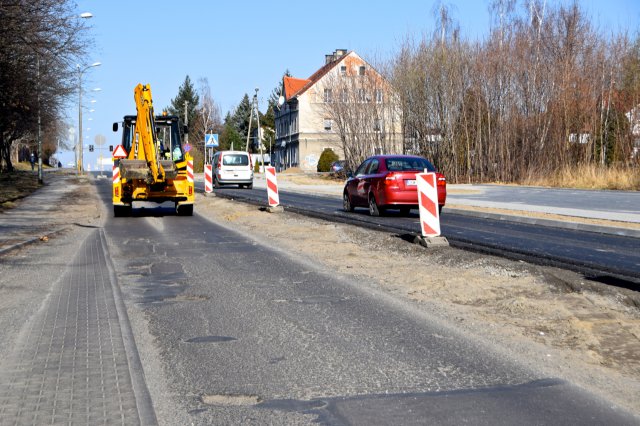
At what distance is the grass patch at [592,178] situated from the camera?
35.6 meters

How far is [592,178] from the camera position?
1502 inches

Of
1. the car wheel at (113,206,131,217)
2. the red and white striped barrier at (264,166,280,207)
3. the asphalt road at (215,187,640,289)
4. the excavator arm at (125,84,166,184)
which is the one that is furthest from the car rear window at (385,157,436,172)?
the car wheel at (113,206,131,217)

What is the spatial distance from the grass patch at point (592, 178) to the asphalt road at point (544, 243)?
649 inches

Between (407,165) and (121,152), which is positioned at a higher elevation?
(121,152)

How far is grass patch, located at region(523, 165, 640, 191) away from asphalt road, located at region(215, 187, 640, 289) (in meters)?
16.5

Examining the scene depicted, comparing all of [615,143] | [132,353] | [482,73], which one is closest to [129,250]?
[132,353]

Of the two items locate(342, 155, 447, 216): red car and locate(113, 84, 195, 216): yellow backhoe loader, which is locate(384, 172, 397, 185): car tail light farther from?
locate(113, 84, 195, 216): yellow backhoe loader

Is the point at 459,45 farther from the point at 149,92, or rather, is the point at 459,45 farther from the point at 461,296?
the point at 461,296

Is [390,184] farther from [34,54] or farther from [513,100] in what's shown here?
[513,100]

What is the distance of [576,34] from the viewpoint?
47.4 meters

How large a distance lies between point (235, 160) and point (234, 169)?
82 centimetres

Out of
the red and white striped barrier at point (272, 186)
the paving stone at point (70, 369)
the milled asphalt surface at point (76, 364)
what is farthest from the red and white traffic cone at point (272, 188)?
the paving stone at point (70, 369)

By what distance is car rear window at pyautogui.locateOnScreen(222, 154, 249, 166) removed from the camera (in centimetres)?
4759

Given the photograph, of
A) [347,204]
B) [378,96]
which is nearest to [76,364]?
[347,204]
